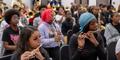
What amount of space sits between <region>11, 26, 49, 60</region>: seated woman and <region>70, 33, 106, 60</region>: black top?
89cm

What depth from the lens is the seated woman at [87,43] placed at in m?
4.39

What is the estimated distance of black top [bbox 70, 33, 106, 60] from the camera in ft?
14.4

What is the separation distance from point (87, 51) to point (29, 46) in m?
1.09

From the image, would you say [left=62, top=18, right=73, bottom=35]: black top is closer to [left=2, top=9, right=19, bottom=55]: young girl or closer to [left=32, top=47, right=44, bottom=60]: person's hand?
[left=2, top=9, right=19, bottom=55]: young girl

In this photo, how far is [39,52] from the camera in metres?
3.50

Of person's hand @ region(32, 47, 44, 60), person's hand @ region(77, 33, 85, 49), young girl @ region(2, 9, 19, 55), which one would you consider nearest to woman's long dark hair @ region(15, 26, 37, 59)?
person's hand @ region(32, 47, 44, 60)

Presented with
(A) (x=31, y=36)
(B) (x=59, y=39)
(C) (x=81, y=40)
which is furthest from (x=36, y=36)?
(B) (x=59, y=39)

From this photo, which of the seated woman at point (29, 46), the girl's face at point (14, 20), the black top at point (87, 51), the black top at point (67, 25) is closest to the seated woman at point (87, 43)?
the black top at point (87, 51)

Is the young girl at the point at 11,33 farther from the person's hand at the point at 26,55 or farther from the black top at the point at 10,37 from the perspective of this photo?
the person's hand at the point at 26,55

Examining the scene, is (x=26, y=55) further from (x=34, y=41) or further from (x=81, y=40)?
(x=81, y=40)

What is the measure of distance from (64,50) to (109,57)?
615 millimetres

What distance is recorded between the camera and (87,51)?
14.4 feet

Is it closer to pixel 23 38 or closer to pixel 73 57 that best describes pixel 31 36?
pixel 23 38

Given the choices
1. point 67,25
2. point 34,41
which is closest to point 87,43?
point 34,41
